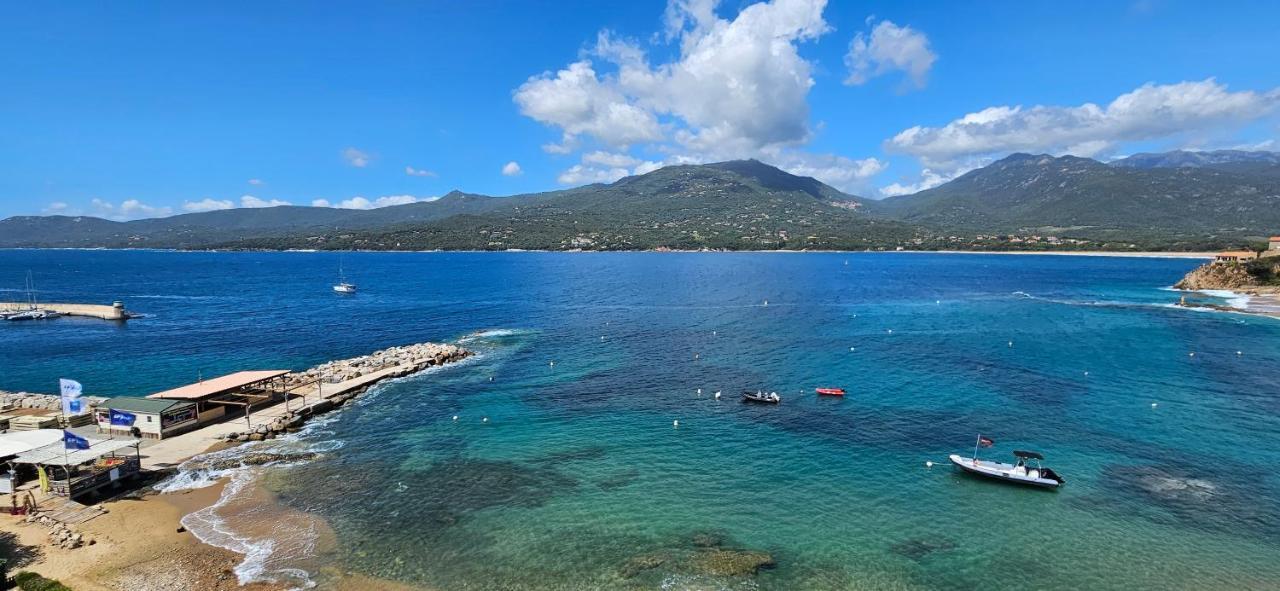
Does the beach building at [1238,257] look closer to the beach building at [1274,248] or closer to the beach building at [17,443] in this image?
the beach building at [1274,248]

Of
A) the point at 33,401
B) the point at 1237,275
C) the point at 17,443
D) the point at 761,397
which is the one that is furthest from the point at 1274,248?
the point at 33,401

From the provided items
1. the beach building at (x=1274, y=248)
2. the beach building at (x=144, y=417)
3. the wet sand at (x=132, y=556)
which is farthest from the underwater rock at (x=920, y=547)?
the beach building at (x=1274, y=248)

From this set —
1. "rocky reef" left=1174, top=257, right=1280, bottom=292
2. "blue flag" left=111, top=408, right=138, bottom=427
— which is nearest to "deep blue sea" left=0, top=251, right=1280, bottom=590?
"blue flag" left=111, top=408, right=138, bottom=427

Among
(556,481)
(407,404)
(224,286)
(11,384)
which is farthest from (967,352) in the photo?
(224,286)

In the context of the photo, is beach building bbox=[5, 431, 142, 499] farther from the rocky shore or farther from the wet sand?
the rocky shore

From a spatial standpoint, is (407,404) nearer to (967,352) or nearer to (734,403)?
(734,403)
